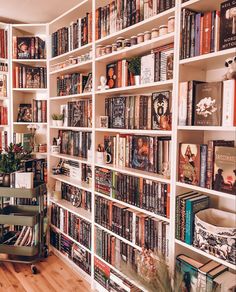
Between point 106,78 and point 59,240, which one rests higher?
point 106,78

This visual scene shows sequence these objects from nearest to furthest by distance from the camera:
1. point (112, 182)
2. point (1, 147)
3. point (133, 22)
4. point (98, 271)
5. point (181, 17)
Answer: point (181, 17) < point (133, 22) < point (112, 182) < point (98, 271) < point (1, 147)

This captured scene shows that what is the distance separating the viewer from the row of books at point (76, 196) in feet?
7.89

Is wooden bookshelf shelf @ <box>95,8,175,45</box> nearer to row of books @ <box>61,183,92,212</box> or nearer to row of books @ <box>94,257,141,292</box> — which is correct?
row of books @ <box>61,183,92,212</box>

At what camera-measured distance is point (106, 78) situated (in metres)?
2.11

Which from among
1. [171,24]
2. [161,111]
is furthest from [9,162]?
[171,24]

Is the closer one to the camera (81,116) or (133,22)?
(133,22)

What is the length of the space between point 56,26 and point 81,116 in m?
1.00

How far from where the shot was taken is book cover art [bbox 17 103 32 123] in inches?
115

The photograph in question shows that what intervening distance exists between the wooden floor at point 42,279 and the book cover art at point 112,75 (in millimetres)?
1648

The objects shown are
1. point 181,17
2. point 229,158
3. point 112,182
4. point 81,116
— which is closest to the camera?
point 229,158

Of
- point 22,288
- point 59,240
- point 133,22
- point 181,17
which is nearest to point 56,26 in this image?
point 133,22

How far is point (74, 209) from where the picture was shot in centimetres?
247

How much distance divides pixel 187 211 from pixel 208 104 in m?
0.56

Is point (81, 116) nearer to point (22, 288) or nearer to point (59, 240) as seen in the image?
point (59, 240)
